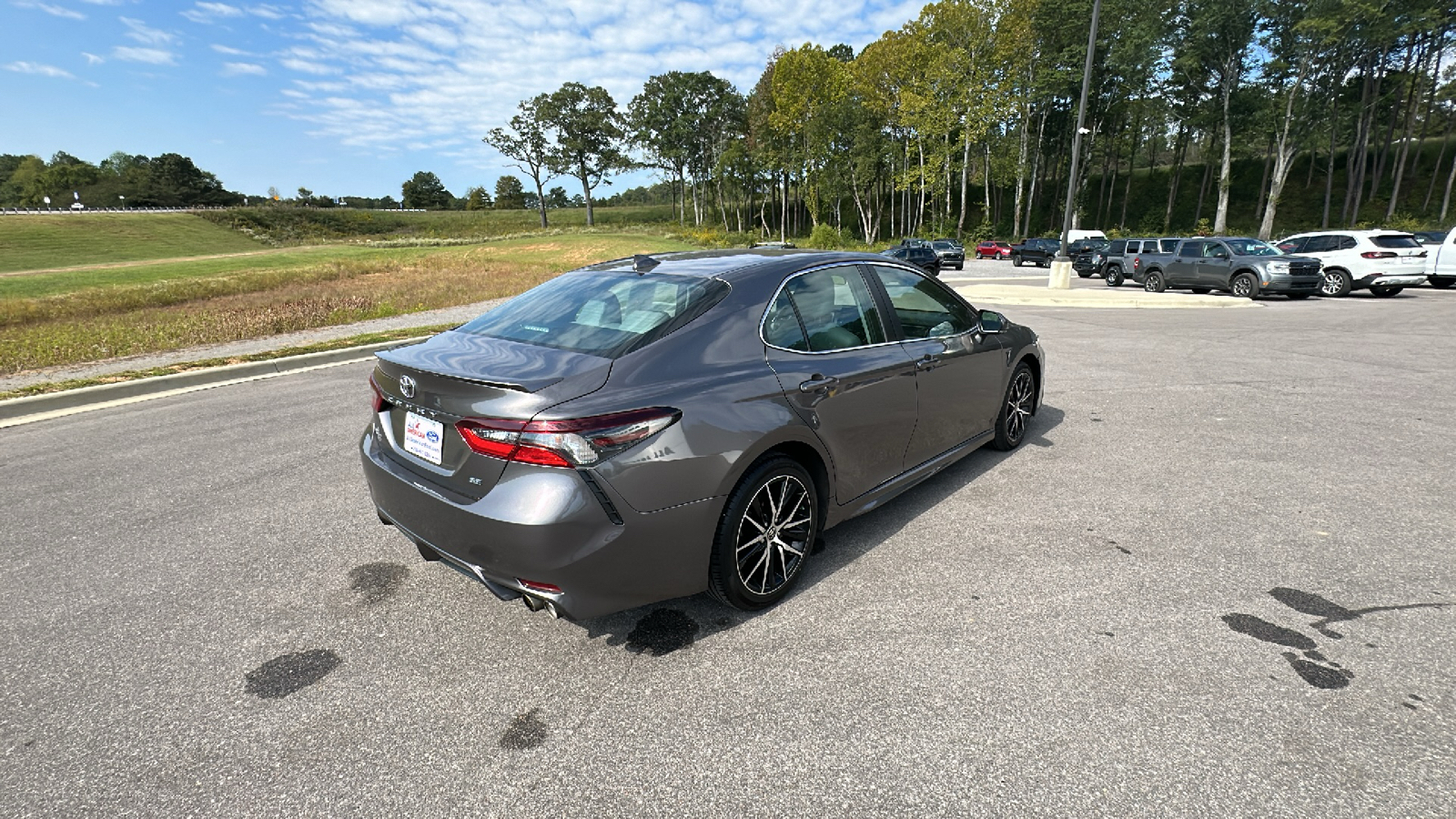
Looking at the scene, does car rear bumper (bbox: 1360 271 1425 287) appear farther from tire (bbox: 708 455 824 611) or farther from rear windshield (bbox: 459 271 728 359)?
rear windshield (bbox: 459 271 728 359)

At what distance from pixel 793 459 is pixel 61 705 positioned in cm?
297

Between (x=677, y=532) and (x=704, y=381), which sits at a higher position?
(x=704, y=381)

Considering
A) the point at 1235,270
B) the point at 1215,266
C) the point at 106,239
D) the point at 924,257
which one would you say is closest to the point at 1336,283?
the point at 1235,270

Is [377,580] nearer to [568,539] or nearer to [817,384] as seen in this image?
[568,539]

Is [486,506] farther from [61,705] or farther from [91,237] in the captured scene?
[91,237]

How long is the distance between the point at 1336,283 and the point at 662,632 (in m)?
21.7

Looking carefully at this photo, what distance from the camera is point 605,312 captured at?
123 inches

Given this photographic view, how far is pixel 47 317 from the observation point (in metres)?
16.5

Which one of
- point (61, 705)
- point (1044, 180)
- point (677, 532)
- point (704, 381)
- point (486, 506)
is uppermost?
point (1044, 180)

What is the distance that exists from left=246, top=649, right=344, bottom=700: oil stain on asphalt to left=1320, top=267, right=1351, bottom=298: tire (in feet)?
72.4

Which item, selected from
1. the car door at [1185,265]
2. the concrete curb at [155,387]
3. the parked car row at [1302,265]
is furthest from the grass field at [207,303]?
the parked car row at [1302,265]

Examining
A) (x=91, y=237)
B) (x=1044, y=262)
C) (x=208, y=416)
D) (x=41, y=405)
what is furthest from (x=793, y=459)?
(x=91, y=237)

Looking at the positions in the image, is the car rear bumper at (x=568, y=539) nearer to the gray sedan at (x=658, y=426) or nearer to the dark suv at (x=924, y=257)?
the gray sedan at (x=658, y=426)

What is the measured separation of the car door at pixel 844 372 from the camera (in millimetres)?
3080
